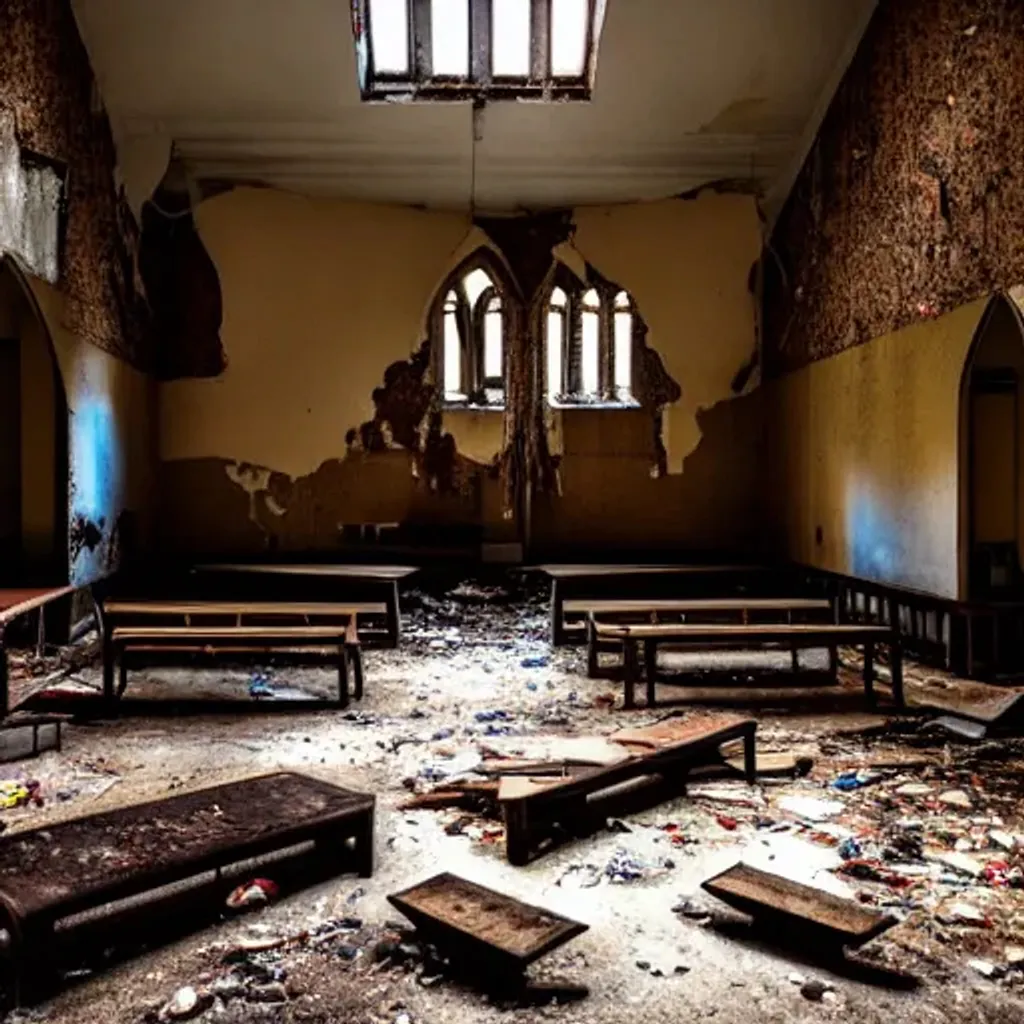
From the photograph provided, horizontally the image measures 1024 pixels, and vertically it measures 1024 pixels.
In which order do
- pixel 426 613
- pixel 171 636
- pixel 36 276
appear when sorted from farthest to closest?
pixel 426 613 → pixel 36 276 → pixel 171 636

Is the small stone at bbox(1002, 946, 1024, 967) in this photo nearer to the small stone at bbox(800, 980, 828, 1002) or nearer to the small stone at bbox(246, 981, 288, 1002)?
the small stone at bbox(800, 980, 828, 1002)

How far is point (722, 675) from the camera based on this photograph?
5.88m

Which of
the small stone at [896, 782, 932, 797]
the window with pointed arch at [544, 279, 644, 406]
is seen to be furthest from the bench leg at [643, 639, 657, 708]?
the window with pointed arch at [544, 279, 644, 406]

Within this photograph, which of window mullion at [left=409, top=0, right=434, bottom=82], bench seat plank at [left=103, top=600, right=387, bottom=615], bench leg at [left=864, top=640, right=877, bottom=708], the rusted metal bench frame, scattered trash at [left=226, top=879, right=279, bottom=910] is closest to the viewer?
the rusted metal bench frame

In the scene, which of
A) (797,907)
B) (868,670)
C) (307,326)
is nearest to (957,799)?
(797,907)

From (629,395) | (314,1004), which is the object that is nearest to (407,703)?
(314,1004)

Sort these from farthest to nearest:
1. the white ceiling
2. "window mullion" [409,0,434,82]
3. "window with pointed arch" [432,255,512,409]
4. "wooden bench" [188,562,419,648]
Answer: "window with pointed arch" [432,255,512,409], "wooden bench" [188,562,419,648], "window mullion" [409,0,434,82], the white ceiling

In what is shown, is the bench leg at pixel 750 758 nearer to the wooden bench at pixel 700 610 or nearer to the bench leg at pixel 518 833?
the bench leg at pixel 518 833

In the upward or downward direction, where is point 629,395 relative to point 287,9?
downward

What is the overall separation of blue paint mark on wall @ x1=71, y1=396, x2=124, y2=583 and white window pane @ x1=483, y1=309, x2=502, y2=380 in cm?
333

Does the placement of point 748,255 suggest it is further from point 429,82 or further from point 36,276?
point 36,276

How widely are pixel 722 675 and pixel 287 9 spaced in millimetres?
5309

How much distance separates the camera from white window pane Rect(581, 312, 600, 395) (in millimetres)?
9016

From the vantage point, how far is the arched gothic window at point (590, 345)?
353 inches
